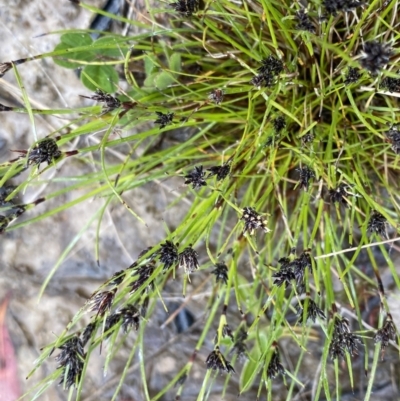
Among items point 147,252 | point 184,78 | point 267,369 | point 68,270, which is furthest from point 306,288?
point 68,270

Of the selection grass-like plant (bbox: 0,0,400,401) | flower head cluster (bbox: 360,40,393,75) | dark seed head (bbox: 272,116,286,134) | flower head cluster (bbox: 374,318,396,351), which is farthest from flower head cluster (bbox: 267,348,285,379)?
flower head cluster (bbox: 360,40,393,75)

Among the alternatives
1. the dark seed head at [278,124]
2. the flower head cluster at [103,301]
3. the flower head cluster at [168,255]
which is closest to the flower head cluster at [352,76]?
the dark seed head at [278,124]

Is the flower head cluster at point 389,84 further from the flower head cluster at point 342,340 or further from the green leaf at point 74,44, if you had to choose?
the green leaf at point 74,44

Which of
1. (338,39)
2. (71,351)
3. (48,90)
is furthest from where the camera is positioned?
(48,90)

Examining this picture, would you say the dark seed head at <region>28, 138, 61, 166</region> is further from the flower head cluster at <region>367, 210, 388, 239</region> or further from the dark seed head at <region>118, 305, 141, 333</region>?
the flower head cluster at <region>367, 210, 388, 239</region>

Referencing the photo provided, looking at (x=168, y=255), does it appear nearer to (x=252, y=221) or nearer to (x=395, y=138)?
(x=252, y=221)

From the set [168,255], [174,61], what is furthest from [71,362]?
[174,61]

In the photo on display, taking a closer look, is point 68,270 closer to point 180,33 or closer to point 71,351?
point 71,351
